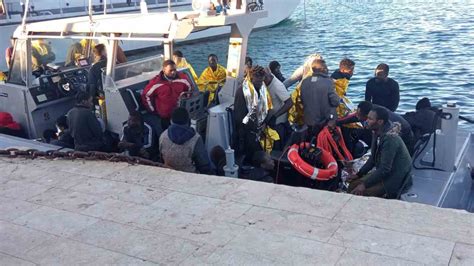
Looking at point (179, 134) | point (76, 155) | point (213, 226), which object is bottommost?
point (213, 226)

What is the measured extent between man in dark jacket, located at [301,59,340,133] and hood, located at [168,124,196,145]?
1701mm

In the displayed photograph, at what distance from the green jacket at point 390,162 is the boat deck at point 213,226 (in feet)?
2.18

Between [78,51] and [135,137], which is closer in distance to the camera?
[135,137]

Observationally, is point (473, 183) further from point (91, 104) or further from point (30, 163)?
point (30, 163)

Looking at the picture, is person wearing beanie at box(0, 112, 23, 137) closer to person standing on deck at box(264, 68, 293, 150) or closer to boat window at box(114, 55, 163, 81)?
boat window at box(114, 55, 163, 81)

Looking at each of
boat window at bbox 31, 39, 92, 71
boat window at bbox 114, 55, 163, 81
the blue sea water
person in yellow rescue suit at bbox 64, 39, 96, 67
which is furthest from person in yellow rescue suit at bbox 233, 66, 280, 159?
the blue sea water

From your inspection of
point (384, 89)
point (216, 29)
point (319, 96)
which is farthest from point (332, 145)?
point (216, 29)

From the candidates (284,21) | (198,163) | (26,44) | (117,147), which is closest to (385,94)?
(198,163)

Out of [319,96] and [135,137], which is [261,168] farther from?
[135,137]

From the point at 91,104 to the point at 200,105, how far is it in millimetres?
1397

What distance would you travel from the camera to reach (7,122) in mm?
7711

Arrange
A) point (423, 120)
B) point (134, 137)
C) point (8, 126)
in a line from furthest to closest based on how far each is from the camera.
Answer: point (8, 126), point (423, 120), point (134, 137)

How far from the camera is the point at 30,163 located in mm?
6629

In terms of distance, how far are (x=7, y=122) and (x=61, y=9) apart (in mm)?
19669
